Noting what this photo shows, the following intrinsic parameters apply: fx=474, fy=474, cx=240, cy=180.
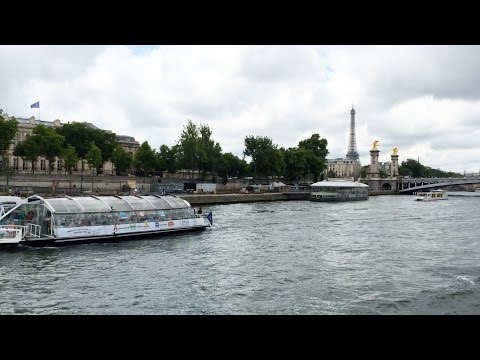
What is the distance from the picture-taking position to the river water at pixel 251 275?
629 inches

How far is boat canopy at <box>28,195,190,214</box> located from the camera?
29.7 meters

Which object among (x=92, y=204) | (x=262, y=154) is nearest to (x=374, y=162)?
(x=262, y=154)

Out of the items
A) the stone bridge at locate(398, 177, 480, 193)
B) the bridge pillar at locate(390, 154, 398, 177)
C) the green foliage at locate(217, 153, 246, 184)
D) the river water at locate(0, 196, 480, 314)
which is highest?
the bridge pillar at locate(390, 154, 398, 177)

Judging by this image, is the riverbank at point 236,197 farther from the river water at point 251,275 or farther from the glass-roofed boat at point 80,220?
the river water at point 251,275

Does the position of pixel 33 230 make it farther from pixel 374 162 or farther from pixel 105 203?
pixel 374 162

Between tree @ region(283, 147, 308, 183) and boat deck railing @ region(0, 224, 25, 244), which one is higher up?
tree @ region(283, 147, 308, 183)

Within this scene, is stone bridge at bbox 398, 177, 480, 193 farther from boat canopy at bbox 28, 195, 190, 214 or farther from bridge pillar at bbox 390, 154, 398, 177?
boat canopy at bbox 28, 195, 190, 214

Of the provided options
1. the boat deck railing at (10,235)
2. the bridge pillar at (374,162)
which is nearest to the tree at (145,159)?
the boat deck railing at (10,235)

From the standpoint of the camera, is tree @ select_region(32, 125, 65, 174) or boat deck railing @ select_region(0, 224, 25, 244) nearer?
boat deck railing @ select_region(0, 224, 25, 244)

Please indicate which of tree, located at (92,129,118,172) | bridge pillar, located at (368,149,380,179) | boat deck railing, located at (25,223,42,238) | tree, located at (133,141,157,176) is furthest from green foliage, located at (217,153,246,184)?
boat deck railing, located at (25,223,42,238)

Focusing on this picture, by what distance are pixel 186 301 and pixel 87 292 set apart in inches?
156

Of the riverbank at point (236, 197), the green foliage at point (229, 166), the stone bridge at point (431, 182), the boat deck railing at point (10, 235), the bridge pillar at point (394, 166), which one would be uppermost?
the bridge pillar at point (394, 166)
